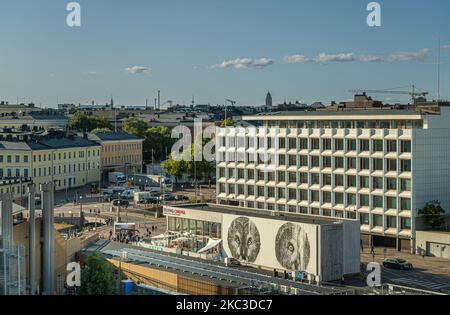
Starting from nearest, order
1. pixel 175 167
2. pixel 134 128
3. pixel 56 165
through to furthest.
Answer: pixel 56 165
pixel 175 167
pixel 134 128

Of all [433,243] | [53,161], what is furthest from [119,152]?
[433,243]

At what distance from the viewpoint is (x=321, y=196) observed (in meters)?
39.8

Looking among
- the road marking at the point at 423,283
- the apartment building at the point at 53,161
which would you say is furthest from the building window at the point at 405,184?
the apartment building at the point at 53,161

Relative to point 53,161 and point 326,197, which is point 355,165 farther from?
point 53,161

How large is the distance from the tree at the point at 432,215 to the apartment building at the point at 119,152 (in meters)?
34.6

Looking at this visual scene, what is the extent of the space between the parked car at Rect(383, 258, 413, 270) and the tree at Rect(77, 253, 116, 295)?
47.3 ft

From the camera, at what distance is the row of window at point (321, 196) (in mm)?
36781

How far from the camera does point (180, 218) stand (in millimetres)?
33750

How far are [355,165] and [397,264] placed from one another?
7.54 m

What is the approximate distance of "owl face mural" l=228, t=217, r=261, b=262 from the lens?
94.5 feet

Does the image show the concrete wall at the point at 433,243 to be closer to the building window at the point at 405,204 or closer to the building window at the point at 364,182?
the building window at the point at 405,204

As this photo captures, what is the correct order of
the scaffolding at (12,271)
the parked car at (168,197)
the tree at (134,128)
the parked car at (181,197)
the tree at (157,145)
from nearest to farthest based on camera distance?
the scaffolding at (12,271) < the parked car at (168,197) < the parked car at (181,197) < the tree at (157,145) < the tree at (134,128)

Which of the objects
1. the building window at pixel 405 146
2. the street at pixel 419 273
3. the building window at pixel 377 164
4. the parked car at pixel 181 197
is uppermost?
the building window at pixel 405 146
